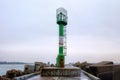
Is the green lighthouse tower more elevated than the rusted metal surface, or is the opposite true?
the green lighthouse tower

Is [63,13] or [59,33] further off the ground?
[63,13]

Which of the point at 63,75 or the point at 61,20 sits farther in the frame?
the point at 61,20

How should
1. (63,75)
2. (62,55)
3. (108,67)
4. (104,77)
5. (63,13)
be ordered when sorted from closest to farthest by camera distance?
1. (104,77)
2. (63,75)
3. (108,67)
4. (62,55)
5. (63,13)

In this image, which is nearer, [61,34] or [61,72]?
[61,72]

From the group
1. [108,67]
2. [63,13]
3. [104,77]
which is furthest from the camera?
[63,13]

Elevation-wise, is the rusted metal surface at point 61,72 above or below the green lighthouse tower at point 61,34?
below

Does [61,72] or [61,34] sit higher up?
[61,34]

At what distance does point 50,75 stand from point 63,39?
684 cm

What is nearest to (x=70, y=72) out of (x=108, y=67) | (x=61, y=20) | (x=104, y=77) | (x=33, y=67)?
(x=104, y=77)

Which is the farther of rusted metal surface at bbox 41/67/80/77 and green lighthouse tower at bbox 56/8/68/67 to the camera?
green lighthouse tower at bbox 56/8/68/67

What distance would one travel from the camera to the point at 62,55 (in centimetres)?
2200

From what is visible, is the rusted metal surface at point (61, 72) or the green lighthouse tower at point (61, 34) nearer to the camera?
the rusted metal surface at point (61, 72)

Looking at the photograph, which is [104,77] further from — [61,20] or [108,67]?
[61,20]

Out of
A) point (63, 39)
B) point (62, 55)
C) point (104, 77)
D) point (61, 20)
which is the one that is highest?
point (61, 20)
